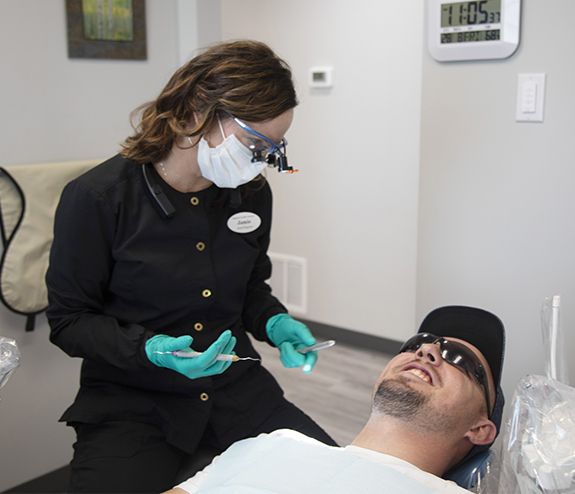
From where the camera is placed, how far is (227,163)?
5.39 ft

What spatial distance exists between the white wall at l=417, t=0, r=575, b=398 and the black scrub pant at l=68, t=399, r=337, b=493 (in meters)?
0.93

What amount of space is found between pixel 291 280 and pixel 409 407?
2.50 meters

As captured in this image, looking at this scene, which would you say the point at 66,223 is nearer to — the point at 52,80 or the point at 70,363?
the point at 52,80

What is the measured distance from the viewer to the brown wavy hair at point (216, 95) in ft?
5.22

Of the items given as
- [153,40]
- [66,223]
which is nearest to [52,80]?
[153,40]

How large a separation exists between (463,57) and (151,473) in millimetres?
1559

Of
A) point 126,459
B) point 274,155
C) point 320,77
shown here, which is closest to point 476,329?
point 274,155

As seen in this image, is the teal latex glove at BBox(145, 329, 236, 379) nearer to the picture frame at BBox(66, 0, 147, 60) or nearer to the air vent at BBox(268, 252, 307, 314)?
the picture frame at BBox(66, 0, 147, 60)

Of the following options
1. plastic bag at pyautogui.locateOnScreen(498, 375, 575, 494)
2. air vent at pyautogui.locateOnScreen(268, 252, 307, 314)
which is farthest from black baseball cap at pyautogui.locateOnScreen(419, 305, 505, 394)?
air vent at pyautogui.locateOnScreen(268, 252, 307, 314)

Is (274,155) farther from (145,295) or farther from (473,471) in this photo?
(473,471)

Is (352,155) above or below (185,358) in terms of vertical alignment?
above

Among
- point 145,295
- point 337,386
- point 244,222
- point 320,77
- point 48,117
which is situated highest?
point 320,77

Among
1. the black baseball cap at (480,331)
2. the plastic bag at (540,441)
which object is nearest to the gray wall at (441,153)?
the black baseball cap at (480,331)

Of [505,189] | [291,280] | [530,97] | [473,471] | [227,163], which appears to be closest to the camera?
[473,471]
